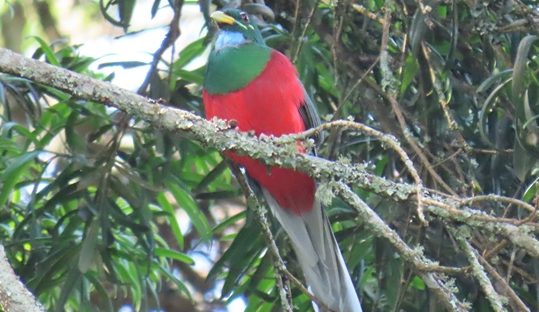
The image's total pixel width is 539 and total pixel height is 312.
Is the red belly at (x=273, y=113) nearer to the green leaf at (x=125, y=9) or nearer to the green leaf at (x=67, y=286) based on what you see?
the green leaf at (x=125, y=9)

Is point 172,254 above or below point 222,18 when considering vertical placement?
below

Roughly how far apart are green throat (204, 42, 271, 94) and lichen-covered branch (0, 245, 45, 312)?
1.61 meters

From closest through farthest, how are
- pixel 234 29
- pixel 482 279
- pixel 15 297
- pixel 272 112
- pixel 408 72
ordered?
pixel 15 297 < pixel 482 279 < pixel 408 72 < pixel 272 112 < pixel 234 29

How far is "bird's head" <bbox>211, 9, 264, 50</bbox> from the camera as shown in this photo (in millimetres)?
4172

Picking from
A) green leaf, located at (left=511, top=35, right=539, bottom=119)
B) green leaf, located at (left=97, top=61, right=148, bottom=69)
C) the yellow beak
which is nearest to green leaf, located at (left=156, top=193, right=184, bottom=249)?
green leaf, located at (left=97, top=61, right=148, bottom=69)

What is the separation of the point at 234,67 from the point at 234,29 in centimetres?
20

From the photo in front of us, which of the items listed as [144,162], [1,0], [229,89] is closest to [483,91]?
[229,89]

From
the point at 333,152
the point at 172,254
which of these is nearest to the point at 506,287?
the point at 333,152

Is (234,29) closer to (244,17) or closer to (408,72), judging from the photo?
(244,17)

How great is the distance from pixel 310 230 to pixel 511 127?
75 centimetres

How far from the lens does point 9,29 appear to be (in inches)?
260

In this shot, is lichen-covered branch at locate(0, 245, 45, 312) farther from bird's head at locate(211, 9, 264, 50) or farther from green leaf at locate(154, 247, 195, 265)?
green leaf at locate(154, 247, 195, 265)

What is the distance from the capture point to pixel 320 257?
3830 mm

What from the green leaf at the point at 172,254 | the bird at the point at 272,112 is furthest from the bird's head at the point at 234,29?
the green leaf at the point at 172,254
